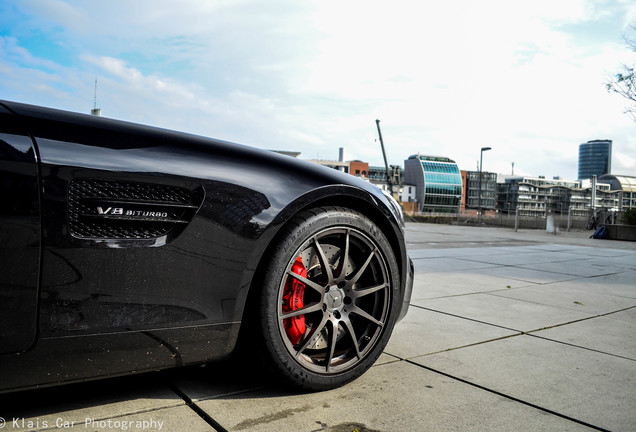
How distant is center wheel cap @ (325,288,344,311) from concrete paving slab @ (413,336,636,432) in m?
0.73

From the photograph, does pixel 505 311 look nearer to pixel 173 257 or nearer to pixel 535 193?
pixel 173 257

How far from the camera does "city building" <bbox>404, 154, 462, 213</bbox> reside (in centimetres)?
11806

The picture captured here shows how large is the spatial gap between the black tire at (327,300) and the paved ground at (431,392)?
0.13 meters

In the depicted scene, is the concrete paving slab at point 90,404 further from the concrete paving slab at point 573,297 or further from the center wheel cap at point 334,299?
the concrete paving slab at point 573,297

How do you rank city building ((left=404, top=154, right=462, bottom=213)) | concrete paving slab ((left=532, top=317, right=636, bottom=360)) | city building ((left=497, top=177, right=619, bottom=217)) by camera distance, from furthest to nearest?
city building ((left=497, top=177, right=619, bottom=217))
city building ((left=404, top=154, right=462, bottom=213))
concrete paving slab ((left=532, top=317, right=636, bottom=360))

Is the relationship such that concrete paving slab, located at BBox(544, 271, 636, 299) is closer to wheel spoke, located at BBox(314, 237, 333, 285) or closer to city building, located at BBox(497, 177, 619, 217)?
wheel spoke, located at BBox(314, 237, 333, 285)

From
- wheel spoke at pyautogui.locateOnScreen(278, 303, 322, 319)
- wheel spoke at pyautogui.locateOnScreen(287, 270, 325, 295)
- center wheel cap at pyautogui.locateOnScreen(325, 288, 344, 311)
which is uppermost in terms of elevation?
wheel spoke at pyautogui.locateOnScreen(287, 270, 325, 295)

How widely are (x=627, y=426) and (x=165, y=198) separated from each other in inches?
75.5

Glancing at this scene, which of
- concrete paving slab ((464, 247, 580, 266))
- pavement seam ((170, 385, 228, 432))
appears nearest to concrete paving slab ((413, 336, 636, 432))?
pavement seam ((170, 385, 228, 432))

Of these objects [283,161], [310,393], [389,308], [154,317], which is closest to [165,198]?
[154,317]

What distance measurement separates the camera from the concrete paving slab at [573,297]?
4297 millimetres

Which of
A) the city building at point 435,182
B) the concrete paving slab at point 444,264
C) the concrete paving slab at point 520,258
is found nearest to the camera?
the concrete paving slab at point 444,264

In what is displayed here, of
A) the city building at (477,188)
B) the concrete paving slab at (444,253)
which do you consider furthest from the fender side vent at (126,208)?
the city building at (477,188)

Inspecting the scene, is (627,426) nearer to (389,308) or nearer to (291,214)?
(389,308)
